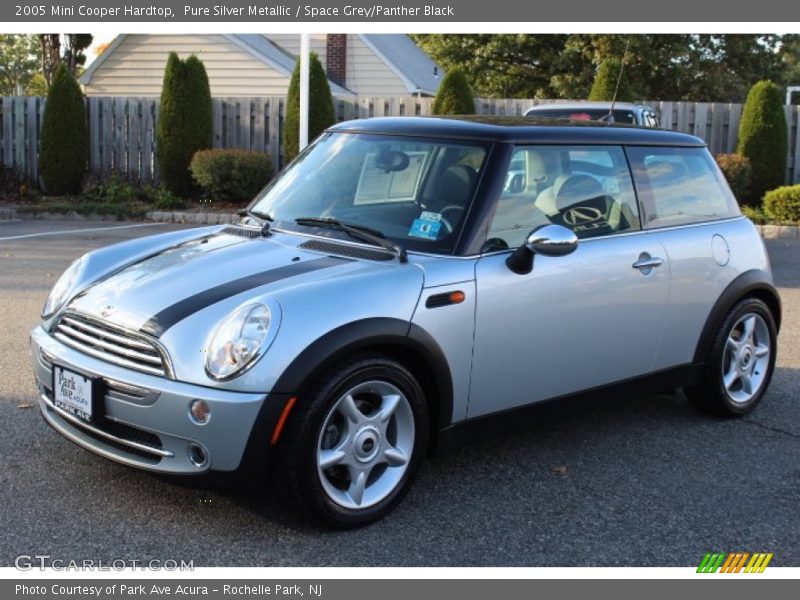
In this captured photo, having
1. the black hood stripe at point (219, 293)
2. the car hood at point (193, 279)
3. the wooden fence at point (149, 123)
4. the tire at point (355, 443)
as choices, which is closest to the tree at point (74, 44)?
the wooden fence at point (149, 123)

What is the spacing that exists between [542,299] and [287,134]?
14.1m

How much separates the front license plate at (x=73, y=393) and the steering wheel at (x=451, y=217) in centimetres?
165

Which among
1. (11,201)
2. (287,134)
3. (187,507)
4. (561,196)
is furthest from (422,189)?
(11,201)

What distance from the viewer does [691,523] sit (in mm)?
3936

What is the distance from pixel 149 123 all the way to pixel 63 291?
49.7 feet

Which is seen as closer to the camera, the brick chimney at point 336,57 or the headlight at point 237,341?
the headlight at point 237,341

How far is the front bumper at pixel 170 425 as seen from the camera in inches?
133

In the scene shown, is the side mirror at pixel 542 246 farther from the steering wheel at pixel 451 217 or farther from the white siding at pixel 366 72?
the white siding at pixel 366 72

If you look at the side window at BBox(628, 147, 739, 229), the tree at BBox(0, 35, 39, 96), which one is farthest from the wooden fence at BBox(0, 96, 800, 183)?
the tree at BBox(0, 35, 39, 96)

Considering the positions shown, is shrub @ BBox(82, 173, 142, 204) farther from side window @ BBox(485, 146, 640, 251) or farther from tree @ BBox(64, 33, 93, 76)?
tree @ BBox(64, 33, 93, 76)

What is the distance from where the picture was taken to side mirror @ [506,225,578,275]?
161 inches

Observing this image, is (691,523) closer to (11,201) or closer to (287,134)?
(287,134)

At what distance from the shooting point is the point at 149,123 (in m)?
18.6

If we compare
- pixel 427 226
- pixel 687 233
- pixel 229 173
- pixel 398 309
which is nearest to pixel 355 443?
pixel 398 309
